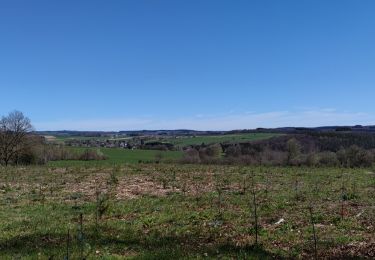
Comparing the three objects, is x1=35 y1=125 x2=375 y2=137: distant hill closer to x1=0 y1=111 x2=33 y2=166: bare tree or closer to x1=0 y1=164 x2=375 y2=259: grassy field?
x1=0 y1=111 x2=33 y2=166: bare tree

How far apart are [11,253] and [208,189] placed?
12409mm

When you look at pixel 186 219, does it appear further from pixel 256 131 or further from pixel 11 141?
pixel 256 131

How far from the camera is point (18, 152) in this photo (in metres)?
60.5

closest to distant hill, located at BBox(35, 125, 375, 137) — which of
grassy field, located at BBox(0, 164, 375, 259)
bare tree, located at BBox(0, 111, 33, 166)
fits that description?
bare tree, located at BBox(0, 111, 33, 166)

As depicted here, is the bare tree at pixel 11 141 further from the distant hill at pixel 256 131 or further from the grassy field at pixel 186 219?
the grassy field at pixel 186 219

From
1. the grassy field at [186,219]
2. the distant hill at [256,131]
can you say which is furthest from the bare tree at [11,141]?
the grassy field at [186,219]

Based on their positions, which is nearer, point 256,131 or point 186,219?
point 186,219

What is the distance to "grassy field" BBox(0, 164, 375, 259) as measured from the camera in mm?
10398

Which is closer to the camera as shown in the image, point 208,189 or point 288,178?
point 208,189

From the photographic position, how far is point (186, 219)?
14.4m

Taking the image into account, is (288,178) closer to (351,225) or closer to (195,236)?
(351,225)

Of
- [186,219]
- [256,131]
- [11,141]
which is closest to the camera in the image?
[186,219]

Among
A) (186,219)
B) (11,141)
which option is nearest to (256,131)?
(11,141)


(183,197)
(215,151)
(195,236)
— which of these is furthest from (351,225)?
(215,151)
